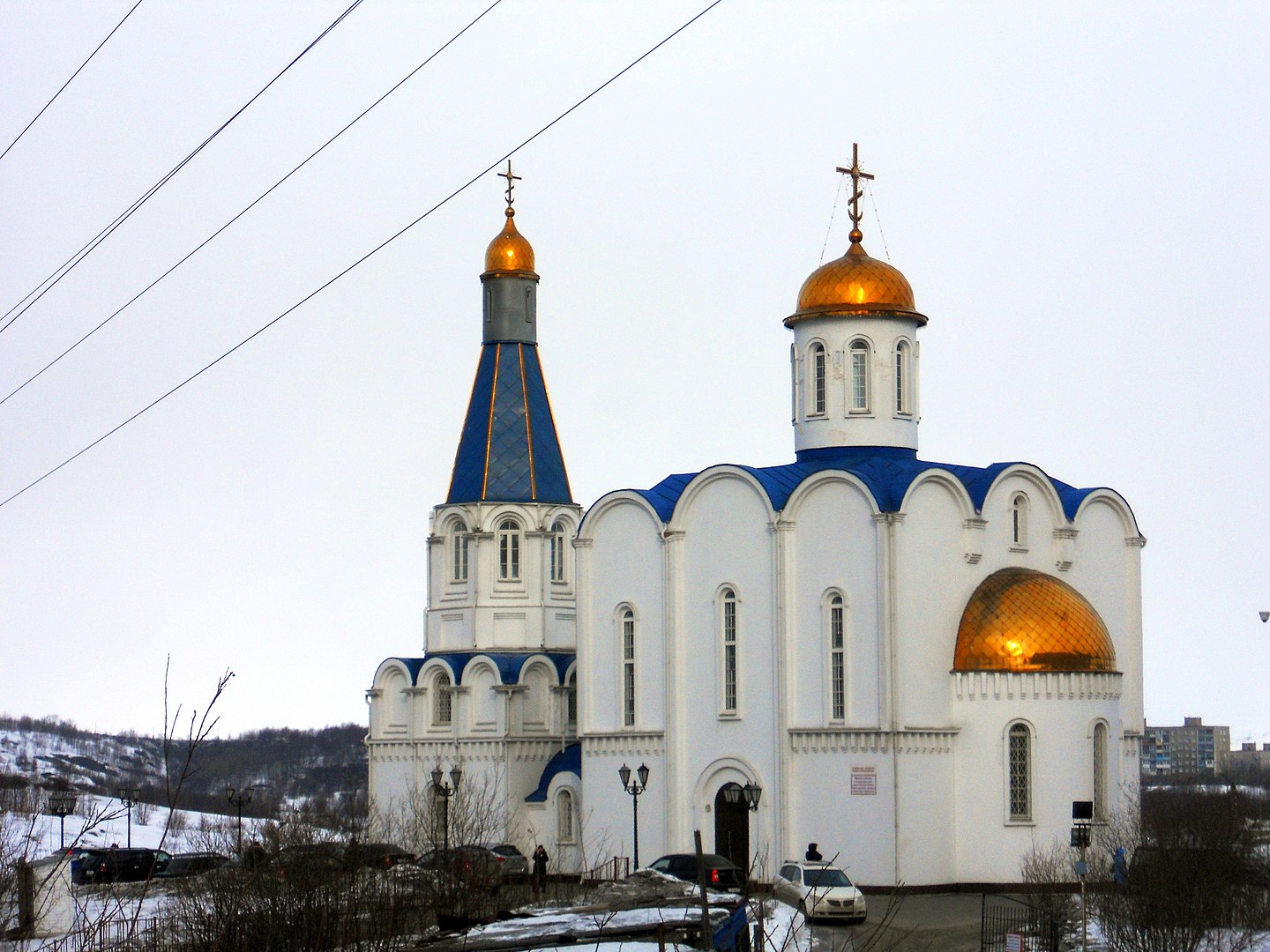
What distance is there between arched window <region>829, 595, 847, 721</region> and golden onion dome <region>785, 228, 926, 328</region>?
5546 millimetres

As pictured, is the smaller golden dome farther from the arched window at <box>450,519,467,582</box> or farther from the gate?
the gate

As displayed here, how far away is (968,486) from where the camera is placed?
33344 mm

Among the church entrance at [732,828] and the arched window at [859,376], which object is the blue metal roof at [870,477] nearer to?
the arched window at [859,376]

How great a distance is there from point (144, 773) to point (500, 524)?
6563 cm

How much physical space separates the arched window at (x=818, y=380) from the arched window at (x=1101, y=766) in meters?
7.10

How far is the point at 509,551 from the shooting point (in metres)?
41.4

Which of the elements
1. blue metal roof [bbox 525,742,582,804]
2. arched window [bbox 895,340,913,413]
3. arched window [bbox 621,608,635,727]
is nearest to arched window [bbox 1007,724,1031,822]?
arched window [bbox 895,340,913,413]

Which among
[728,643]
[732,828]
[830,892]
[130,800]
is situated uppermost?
[728,643]

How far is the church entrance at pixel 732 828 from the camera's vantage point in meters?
33.1

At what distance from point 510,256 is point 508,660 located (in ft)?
27.2

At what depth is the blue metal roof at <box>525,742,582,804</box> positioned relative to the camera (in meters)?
38.1

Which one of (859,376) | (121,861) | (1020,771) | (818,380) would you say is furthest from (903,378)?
(121,861)

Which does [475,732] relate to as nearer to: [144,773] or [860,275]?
[860,275]

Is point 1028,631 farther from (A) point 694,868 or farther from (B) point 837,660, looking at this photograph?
(A) point 694,868
